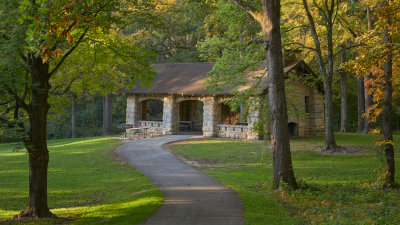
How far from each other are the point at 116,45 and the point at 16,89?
3632mm

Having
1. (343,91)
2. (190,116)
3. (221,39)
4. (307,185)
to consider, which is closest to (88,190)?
(307,185)

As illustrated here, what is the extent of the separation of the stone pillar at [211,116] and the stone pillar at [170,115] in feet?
8.72

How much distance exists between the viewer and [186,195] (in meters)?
11.0

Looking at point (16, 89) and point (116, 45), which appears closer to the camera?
point (16, 89)

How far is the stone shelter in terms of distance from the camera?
25.2m

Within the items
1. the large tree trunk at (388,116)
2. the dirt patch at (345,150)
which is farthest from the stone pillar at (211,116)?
the large tree trunk at (388,116)

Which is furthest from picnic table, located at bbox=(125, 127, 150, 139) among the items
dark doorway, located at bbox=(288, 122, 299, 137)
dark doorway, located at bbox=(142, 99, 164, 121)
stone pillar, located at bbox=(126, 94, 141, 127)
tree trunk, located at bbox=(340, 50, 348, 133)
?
dark doorway, located at bbox=(142, 99, 164, 121)

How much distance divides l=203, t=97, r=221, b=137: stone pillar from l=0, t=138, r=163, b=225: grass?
754 cm

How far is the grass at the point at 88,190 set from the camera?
9.68 meters

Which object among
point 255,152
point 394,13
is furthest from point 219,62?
point 394,13

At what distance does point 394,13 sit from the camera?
11578mm

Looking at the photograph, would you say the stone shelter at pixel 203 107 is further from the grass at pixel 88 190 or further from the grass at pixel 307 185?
the grass at pixel 88 190

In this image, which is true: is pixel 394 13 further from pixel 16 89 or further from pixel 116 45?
pixel 16 89

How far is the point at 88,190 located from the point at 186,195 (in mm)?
4088
